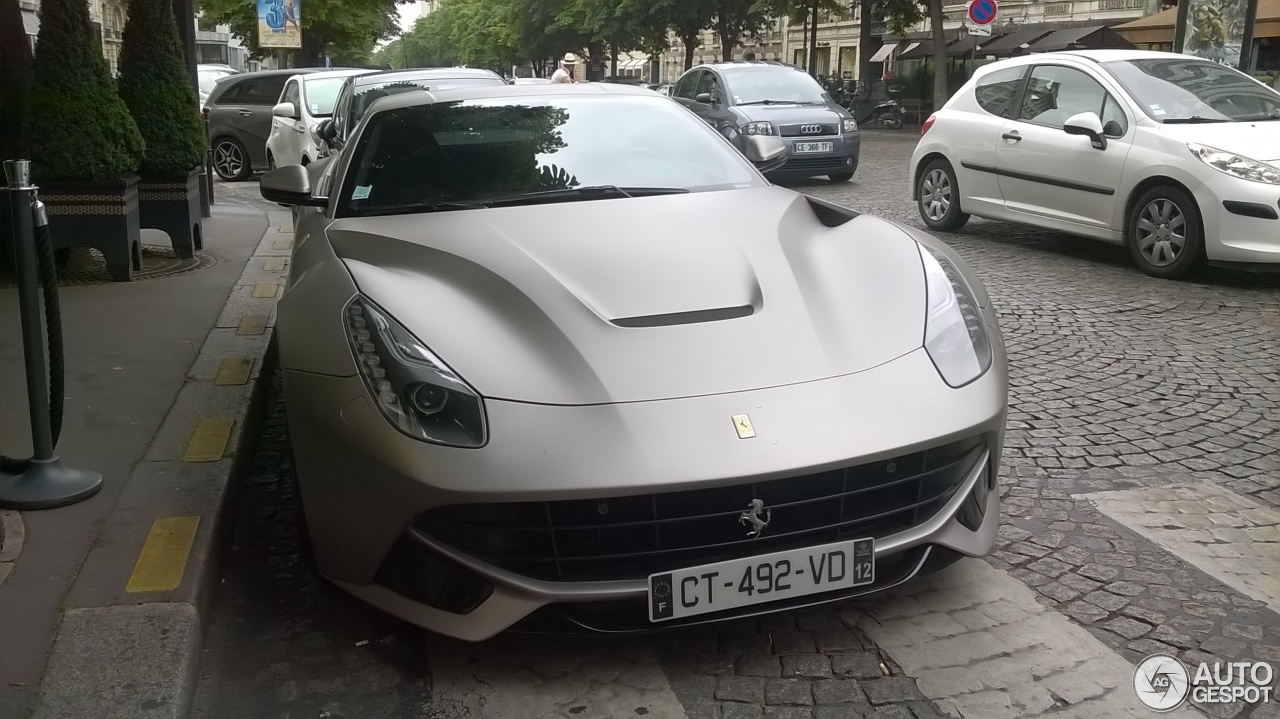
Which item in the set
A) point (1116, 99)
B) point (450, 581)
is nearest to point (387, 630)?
point (450, 581)

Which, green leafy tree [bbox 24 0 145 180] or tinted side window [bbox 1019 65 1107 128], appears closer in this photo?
green leafy tree [bbox 24 0 145 180]

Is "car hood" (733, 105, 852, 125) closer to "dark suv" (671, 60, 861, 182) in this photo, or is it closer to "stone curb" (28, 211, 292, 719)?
"dark suv" (671, 60, 861, 182)

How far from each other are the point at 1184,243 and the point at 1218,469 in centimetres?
390

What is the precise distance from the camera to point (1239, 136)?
7801 mm

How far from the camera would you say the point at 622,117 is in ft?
15.2

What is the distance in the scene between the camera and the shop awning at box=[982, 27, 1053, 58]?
39.0m

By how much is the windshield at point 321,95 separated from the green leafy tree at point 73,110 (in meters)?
7.38

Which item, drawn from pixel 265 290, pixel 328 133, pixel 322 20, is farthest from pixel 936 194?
pixel 322 20

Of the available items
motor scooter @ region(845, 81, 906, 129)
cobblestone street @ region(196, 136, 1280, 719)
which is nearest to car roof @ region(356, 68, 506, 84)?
cobblestone street @ region(196, 136, 1280, 719)

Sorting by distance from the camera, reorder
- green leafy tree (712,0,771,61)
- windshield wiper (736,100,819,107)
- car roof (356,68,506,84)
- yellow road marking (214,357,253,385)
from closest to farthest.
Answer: yellow road marking (214,357,253,385), car roof (356,68,506,84), windshield wiper (736,100,819,107), green leafy tree (712,0,771,61)

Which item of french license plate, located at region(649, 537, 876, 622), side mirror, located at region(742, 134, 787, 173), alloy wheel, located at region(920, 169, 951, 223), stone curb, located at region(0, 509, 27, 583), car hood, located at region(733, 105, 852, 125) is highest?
car hood, located at region(733, 105, 852, 125)

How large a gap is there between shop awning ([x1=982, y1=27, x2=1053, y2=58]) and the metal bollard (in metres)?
38.4

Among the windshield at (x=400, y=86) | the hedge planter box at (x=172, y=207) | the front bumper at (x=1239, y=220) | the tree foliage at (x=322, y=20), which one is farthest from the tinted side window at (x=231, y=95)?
the tree foliage at (x=322, y=20)

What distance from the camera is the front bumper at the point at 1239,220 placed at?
7.32 meters
